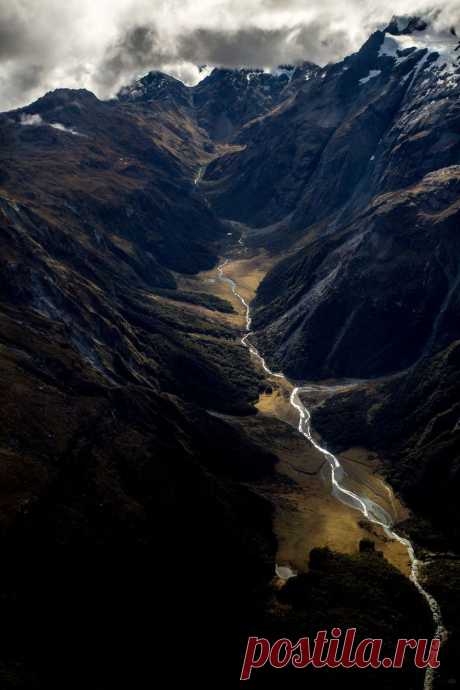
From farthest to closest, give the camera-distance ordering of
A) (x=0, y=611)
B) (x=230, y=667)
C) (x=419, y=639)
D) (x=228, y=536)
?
(x=228, y=536), (x=419, y=639), (x=230, y=667), (x=0, y=611)

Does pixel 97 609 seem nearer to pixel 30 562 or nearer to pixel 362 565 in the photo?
pixel 30 562

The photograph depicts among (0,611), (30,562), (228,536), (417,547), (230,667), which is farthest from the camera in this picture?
(417,547)

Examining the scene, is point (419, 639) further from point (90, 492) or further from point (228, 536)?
point (90, 492)

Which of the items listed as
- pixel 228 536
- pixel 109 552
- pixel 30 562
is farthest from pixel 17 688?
pixel 228 536

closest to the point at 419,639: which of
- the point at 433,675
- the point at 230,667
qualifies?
the point at 433,675

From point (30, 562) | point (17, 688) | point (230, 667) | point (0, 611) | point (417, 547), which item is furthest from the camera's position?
point (417, 547)

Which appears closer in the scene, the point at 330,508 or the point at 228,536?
the point at 228,536

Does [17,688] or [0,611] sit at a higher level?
[0,611]

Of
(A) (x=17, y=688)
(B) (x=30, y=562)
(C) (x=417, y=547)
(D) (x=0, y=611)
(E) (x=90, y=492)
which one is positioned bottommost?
(A) (x=17, y=688)

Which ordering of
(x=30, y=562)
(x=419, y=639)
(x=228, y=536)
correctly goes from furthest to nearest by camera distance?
(x=228, y=536)
(x=419, y=639)
(x=30, y=562)
